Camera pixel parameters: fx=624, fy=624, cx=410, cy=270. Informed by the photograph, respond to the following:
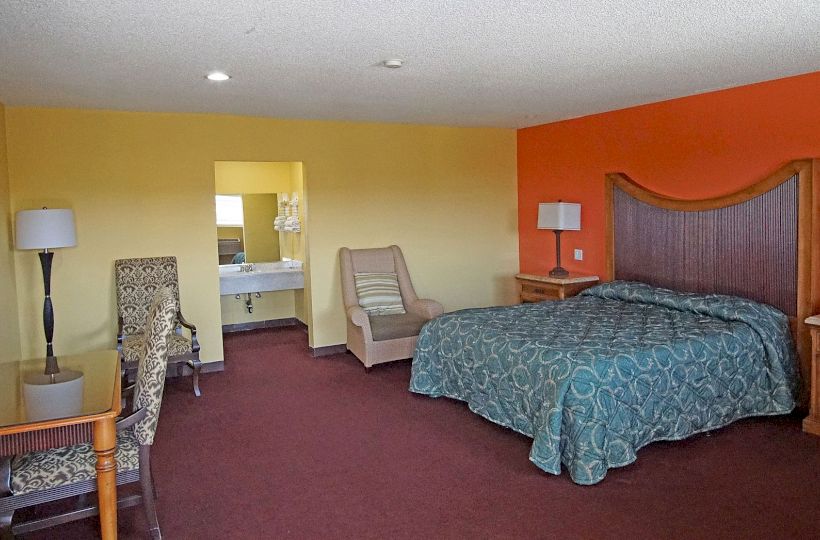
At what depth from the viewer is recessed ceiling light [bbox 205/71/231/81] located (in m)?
3.49

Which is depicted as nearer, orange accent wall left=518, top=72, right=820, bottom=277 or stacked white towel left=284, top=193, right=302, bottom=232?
orange accent wall left=518, top=72, right=820, bottom=277

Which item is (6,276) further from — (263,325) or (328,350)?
(263,325)

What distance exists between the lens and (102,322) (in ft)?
16.2

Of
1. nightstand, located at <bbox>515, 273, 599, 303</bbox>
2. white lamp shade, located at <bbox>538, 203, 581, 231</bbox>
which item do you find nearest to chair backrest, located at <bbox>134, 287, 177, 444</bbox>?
nightstand, located at <bbox>515, 273, 599, 303</bbox>

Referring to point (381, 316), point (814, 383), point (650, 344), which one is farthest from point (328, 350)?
point (814, 383)

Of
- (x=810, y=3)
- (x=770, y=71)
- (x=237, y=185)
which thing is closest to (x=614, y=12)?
(x=810, y=3)

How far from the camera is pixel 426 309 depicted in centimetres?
544

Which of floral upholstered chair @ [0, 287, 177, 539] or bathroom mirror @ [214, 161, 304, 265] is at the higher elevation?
bathroom mirror @ [214, 161, 304, 265]

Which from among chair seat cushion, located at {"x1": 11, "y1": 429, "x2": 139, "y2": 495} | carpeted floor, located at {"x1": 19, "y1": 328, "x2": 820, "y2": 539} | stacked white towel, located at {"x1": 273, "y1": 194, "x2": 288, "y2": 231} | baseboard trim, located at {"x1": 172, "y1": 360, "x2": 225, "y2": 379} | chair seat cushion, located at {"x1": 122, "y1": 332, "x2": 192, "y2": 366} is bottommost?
carpeted floor, located at {"x1": 19, "y1": 328, "x2": 820, "y2": 539}

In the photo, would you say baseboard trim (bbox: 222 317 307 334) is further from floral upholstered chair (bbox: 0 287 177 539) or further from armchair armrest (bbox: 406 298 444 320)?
floral upholstered chair (bbox: 0 287 177 539)

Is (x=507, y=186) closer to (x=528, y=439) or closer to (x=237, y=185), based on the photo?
(x=237, y=185)

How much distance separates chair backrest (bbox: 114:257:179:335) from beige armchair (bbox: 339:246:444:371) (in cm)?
147

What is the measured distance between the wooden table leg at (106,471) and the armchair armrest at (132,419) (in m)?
0.12

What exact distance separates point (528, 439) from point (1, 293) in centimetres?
359
